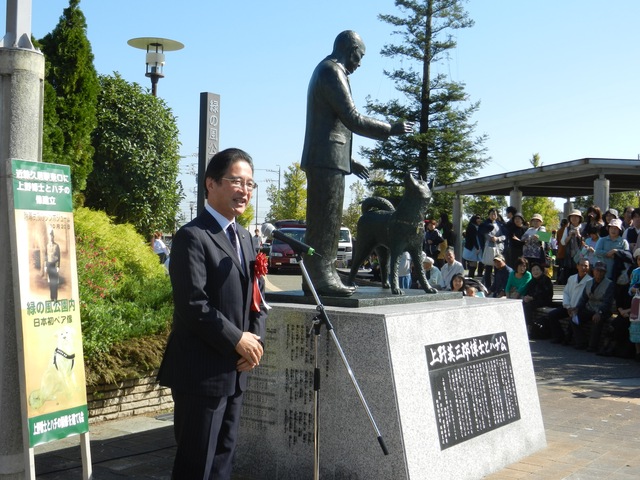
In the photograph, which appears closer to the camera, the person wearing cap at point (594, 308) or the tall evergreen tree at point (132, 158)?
the person wearing cap at point (594, 308)

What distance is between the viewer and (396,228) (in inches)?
211

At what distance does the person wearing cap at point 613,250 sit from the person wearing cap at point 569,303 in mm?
289

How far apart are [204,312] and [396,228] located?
2.36m

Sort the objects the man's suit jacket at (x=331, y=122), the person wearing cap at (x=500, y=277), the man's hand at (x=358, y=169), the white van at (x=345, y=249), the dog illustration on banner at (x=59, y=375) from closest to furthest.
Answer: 1. the dog illustration on banner at (x=59, y=375)
2. the man's suit jacket at (x=331, y=122)
3. the man's hand at (x=358, y=169)
4. the person wearing cap at (x=500, y=277)
5. the white van at (x=345, y=249)

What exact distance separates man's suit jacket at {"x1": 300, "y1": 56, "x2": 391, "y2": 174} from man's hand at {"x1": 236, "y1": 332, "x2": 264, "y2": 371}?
78.0 inches

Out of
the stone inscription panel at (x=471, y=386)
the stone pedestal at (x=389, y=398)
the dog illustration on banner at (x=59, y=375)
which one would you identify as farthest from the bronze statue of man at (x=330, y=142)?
the dog illustration on banner at (x=59, y=375)

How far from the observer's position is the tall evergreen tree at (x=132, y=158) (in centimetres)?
1619

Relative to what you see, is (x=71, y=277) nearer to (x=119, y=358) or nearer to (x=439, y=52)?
(x=119, y=358)

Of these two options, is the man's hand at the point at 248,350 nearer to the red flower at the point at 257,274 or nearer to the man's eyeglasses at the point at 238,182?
the red flower at the point at 257,274

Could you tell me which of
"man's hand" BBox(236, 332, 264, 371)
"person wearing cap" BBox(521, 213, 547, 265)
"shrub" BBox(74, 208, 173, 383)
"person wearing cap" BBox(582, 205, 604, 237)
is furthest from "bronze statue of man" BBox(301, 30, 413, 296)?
"person wearing cap" BBox(521, 213, 547, 265)

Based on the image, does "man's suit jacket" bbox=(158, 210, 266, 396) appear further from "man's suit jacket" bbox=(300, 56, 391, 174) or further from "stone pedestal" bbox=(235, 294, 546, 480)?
"man's suit jacket" bbox=(300, 56, 391, 174)

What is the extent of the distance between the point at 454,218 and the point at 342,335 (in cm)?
1923

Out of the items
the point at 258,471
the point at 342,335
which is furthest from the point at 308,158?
the point at 258,471

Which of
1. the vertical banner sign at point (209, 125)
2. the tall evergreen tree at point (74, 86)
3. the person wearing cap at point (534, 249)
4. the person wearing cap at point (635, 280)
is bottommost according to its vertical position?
the person wearing cap at point (635, 280)
